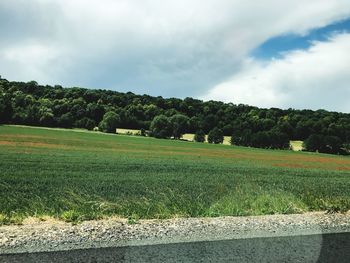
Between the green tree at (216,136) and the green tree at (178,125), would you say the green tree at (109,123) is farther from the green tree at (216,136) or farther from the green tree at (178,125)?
the green tree at (216,136)

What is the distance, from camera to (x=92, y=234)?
761cm

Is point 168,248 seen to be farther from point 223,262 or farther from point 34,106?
point 34,106

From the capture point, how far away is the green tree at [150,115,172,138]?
4469 inches

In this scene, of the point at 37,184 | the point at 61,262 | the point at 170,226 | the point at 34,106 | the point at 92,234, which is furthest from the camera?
the point at 34,106

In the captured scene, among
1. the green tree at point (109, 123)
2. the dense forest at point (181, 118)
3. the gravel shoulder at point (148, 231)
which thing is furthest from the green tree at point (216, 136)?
the gravel shoulder at point (148, 231)

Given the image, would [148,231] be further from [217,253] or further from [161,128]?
[161,128]

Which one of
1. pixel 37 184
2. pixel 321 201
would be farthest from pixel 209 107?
pixel 321 201

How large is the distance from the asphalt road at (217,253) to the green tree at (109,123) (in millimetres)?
109996

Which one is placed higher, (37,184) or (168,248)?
(168,248)

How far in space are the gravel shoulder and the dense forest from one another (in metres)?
92.8

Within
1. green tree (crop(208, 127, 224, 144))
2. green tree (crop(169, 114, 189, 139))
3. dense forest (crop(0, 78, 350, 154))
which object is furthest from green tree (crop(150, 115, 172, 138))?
green tree (crop(208, 127, 224, 144))

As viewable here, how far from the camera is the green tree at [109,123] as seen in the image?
116 metres

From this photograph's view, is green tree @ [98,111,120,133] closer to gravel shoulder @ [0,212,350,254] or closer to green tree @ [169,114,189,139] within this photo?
green tree @ [169,114,189,139]

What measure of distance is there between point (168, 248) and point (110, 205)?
13.1ft
